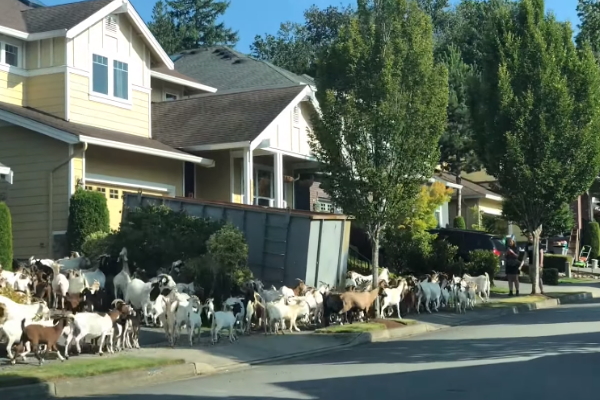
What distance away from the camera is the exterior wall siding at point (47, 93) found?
25.1 metres

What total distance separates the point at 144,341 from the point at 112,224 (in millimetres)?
10127

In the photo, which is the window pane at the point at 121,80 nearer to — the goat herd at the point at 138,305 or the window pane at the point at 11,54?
the window pane at the point at 11,54

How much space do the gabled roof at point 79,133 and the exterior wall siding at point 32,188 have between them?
2.07 ft

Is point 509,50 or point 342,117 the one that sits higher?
point 509,50

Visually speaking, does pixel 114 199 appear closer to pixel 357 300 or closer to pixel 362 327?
pixel 357 300

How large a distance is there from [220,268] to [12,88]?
379 inches

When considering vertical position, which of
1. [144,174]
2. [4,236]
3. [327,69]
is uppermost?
[327,69]

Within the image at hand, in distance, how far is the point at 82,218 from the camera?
23.4 meters

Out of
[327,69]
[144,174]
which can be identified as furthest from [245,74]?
[327,69]

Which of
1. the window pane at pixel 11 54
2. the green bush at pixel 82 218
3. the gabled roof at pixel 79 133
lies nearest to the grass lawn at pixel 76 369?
the green bush at pixel 82 218

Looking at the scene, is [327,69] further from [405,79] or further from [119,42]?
[119,42]

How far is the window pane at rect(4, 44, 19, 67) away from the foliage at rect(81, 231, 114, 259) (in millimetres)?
6151

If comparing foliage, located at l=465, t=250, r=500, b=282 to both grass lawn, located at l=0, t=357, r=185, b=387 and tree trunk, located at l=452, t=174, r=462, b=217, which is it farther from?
grass lawn, located at l=0, t=357, r=185, b=387

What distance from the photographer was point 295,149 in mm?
29594
